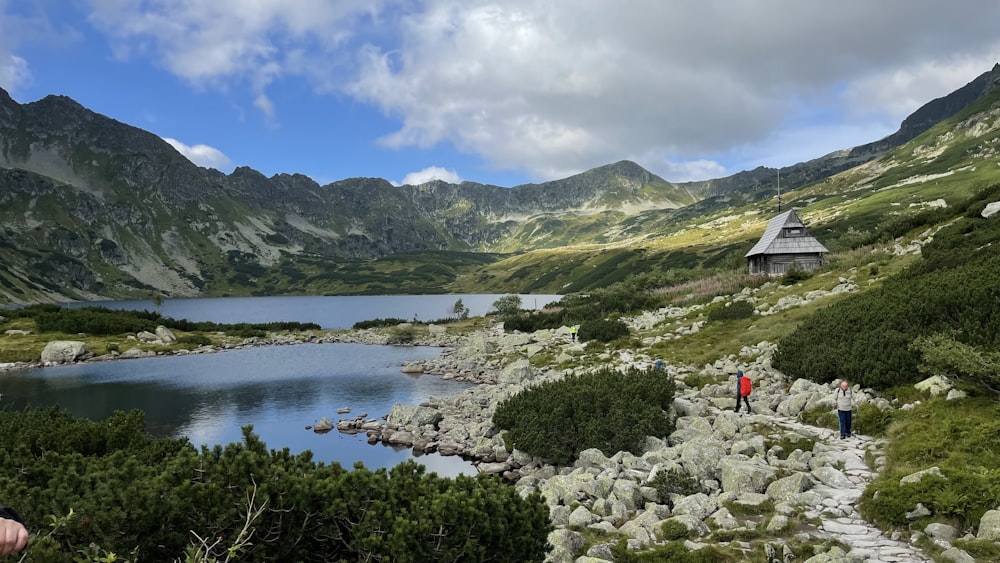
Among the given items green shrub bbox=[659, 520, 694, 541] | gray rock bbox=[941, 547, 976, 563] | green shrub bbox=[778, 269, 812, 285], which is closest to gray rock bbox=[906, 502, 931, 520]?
gray rock bbox=[941, 547, 976, 563]

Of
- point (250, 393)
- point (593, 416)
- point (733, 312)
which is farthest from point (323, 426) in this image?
point (733, 312)

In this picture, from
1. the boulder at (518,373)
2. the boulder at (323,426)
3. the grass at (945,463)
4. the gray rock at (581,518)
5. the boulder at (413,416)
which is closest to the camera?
the grass at (945,463)

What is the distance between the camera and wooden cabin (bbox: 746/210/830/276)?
55.5 meters

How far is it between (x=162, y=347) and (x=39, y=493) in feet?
234

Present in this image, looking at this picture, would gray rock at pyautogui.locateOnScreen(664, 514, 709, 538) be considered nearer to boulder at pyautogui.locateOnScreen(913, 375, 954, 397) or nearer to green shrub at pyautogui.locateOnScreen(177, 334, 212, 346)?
boulder at pyautogui.locateOnScreen(913, 375, 954, 397)

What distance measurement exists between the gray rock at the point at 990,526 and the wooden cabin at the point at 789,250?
50.8 metres

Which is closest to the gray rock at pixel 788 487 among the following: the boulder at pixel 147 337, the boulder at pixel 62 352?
the boulder at pixel 62 352

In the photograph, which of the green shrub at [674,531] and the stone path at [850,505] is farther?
the green shrub at [674,531]

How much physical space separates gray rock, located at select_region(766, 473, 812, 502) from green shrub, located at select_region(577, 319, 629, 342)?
1203 inches

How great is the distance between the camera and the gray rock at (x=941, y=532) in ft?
29.9

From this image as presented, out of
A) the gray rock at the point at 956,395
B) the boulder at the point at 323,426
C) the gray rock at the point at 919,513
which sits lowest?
the boulder at the point at 323,426

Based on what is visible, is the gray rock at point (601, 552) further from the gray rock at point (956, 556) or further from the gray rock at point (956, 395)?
the gray rock at point (956, 395)

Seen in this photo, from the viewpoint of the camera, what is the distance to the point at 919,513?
32.6 ft

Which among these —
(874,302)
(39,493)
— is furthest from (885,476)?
(39,493)
